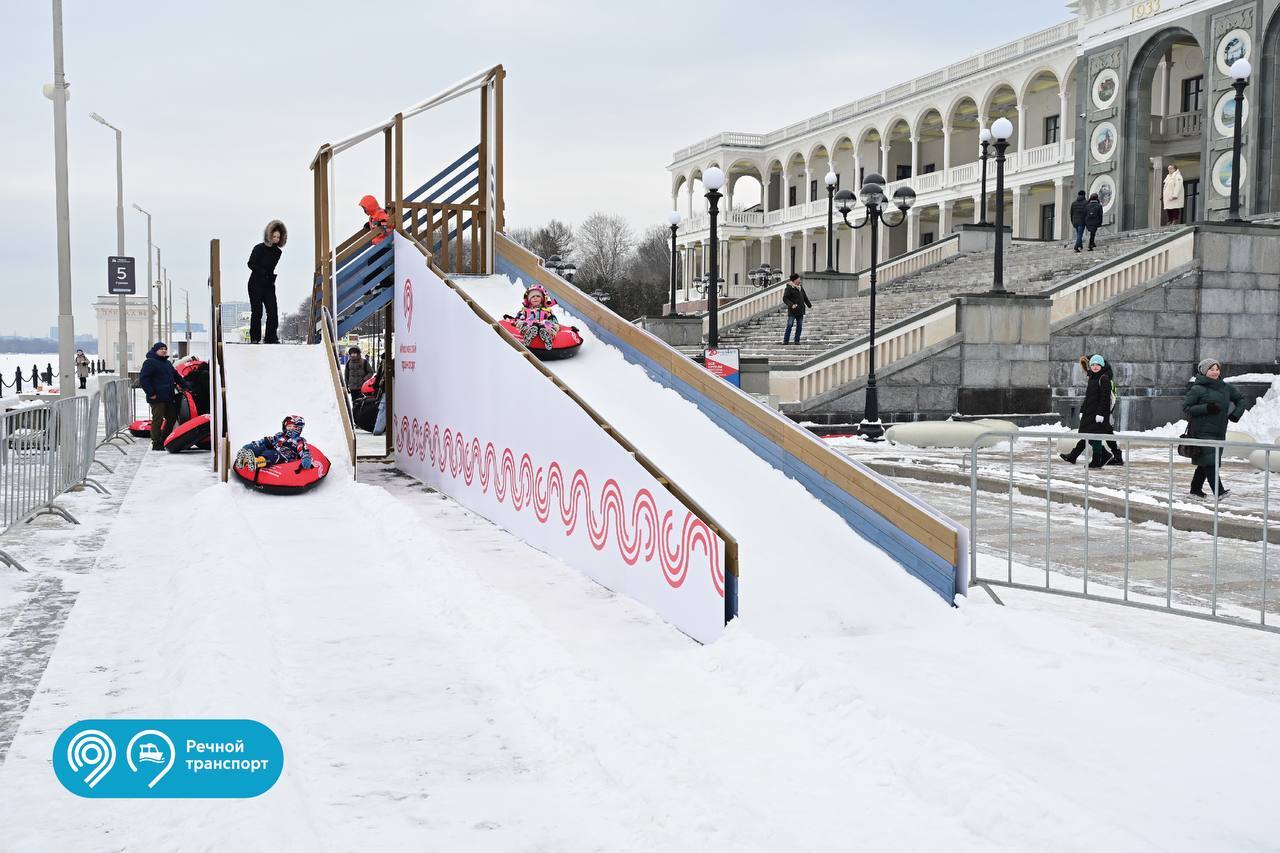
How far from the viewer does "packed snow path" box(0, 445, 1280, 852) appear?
4.12 m

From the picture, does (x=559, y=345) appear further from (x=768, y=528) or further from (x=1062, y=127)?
(x=1062, y=127)

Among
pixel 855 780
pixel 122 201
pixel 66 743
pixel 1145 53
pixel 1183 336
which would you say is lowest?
pixel 855 780

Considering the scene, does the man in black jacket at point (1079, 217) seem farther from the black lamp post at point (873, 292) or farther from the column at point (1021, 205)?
the column at point (1021, 205)

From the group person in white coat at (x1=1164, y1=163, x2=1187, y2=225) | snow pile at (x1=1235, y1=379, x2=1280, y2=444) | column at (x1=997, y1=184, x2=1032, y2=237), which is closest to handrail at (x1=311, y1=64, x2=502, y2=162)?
snow pile at (x1=1235, y1=379, x2=1280, y2=444)

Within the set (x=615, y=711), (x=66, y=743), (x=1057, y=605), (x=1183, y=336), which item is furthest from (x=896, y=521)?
(x=1183, y=336)

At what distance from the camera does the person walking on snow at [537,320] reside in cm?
1302

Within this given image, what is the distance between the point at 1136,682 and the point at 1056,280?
23.9 metres

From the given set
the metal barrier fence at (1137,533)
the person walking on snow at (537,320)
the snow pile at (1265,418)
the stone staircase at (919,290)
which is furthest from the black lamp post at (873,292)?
the person walking on snow at (537,320)

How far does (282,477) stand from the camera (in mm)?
12367

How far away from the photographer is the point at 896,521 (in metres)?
8.24

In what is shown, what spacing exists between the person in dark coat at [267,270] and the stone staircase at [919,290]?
40.3ft

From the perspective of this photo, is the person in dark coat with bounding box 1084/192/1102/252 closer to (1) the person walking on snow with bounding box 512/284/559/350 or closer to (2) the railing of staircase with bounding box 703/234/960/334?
(2) the railing of staircase with bounding box 703/234/960/334

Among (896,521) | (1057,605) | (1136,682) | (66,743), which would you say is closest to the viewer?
(66,743)

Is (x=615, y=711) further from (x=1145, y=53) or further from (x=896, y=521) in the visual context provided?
(x=1145, y=53)
